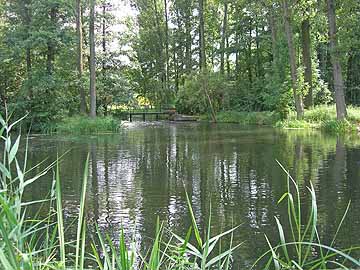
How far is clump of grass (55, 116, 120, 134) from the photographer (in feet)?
74.3

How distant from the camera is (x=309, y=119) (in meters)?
23.3

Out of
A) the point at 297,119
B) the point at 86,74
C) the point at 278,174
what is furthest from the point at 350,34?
the point at 86,74

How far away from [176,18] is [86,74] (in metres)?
24.7

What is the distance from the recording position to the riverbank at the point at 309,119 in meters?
19.4

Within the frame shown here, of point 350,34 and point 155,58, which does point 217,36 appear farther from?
point 350,34

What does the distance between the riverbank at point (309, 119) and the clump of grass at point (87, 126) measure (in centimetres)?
865

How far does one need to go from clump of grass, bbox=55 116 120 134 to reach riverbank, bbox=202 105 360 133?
8648 mm

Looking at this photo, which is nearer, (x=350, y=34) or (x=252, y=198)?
(x=252, y=198)

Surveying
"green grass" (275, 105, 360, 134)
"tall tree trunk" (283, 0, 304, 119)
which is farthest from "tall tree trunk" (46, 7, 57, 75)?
"green grass" (275, 105, 360, 134)

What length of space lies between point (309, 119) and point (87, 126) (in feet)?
36.1

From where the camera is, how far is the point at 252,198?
763 centimetres

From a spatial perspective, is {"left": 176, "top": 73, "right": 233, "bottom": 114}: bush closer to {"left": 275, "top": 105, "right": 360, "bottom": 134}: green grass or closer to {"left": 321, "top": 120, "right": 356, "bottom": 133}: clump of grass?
{"left": 275, "top": 105, "right": 360, "bottom": 134}: green grass

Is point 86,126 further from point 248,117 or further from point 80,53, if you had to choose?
point 248,117

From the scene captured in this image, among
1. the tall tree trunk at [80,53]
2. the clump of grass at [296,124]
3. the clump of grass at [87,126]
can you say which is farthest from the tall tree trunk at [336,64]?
the tall tree trunk at [80,53]
